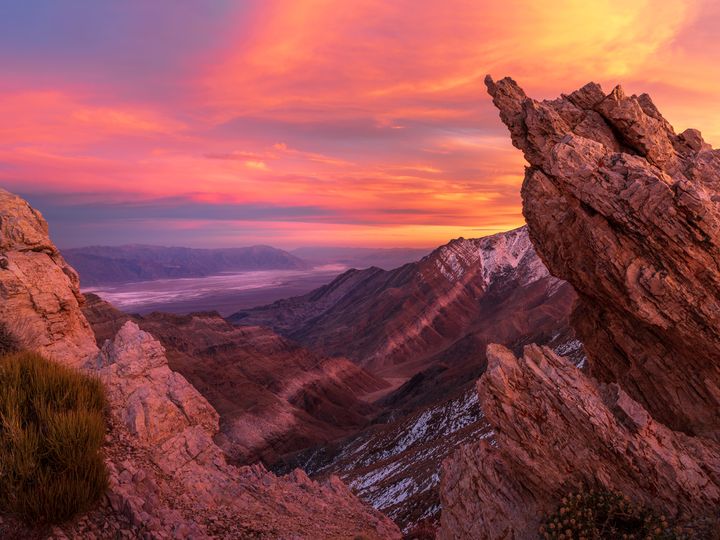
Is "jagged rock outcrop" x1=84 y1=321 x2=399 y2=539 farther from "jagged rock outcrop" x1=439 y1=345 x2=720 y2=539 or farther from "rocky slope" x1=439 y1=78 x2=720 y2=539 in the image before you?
"jagged rock outcrop" x1=439 y1=345 x2=720 y2=539

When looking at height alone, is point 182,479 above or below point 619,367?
below

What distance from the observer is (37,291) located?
19.1 metres

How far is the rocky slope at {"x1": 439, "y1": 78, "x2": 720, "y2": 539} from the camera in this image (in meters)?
11.1

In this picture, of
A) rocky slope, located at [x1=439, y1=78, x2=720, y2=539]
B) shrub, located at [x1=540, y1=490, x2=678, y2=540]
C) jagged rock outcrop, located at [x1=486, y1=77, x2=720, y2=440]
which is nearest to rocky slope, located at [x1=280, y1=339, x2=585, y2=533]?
rocky slope, located at [x1=439, y1=78, x2=720, y2=539]

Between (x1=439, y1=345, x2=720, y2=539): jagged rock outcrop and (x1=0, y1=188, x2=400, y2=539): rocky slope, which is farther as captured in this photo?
(x1=0, y1=188, x2=400, y2=539): rocky slope

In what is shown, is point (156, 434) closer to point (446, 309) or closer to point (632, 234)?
point (632, 234)

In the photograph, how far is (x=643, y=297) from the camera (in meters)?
12.1

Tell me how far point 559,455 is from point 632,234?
19.5 ft

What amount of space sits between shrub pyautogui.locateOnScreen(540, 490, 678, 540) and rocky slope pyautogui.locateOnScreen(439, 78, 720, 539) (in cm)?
47

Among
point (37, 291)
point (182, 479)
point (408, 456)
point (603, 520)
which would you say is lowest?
point (408, 456)

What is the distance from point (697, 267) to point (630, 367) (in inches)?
174

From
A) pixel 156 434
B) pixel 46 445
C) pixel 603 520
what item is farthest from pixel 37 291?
pixel 603 520

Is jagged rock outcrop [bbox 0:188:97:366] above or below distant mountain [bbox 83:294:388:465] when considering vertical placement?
above

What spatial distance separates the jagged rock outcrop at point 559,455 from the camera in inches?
424
